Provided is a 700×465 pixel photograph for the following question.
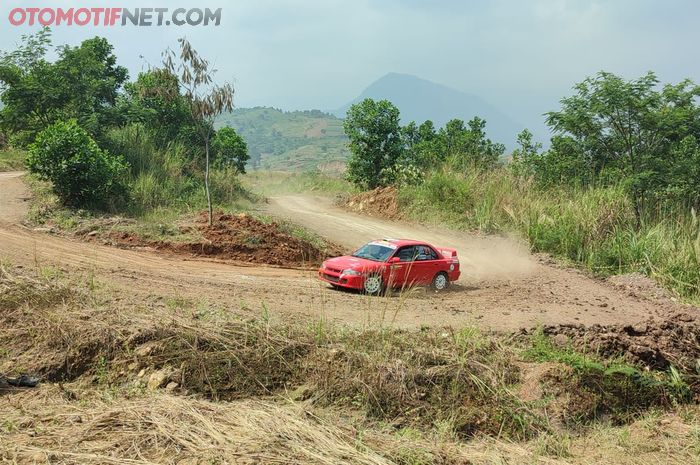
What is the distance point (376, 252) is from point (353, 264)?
1061 millimetres

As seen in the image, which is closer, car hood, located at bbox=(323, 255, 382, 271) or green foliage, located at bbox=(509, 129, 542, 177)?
car hood, located at bbox=(323, 255, 382, 271)

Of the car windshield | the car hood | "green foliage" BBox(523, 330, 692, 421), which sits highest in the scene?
the car windshield

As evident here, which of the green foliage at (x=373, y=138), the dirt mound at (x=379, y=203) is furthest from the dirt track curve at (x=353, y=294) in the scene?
the green foliage at (x=373, y=138)

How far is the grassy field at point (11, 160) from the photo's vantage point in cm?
2788

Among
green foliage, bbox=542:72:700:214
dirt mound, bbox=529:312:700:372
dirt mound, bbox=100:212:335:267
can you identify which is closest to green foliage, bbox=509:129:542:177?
green foliage, bbox=542:72:700:214

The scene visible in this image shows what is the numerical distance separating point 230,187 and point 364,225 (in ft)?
22.6

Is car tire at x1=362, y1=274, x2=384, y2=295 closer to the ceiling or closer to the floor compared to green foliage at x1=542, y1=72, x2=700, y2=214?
closer to the floor

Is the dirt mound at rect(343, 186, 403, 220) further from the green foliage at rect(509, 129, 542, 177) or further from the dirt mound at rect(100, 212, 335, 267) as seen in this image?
the dirt mound at rect(100, 212, 335, 267)

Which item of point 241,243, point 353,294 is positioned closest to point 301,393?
point 353,294

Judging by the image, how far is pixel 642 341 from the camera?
10109mm

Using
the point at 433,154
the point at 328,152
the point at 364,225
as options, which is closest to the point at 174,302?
the point at 364,225

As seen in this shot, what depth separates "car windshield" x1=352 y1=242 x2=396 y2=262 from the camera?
14.1 meters

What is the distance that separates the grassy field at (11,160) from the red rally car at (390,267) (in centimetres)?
2078

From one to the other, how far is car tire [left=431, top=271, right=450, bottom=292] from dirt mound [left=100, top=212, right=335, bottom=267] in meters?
3.71
